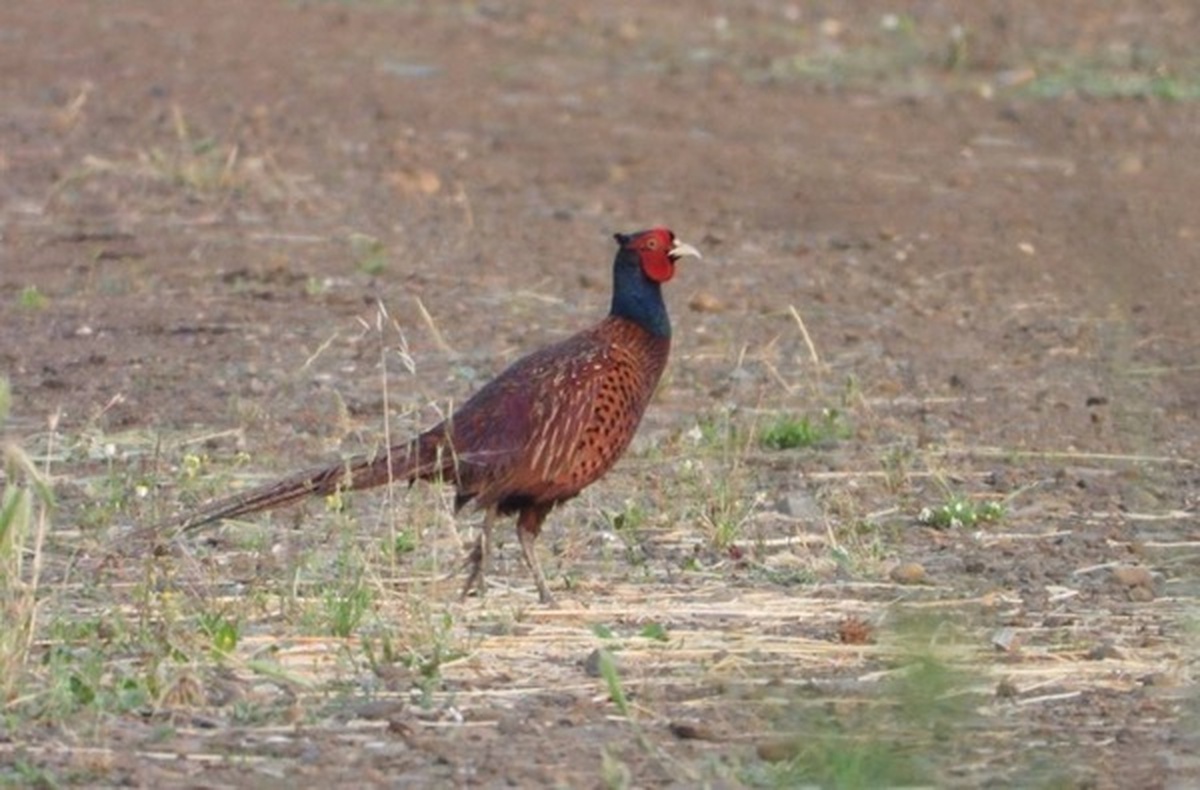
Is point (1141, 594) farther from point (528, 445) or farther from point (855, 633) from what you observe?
point (528, 445)

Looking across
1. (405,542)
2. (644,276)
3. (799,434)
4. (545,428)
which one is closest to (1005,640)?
(545,428)

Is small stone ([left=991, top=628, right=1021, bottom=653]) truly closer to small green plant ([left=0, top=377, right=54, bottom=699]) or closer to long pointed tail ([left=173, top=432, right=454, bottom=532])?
long pointed tail ([left=173, top=432, right=454, bottom=532])

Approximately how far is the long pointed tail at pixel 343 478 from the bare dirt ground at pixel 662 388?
12cm

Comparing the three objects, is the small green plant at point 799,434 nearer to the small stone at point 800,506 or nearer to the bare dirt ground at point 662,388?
the bare dirt ground at point 662,388

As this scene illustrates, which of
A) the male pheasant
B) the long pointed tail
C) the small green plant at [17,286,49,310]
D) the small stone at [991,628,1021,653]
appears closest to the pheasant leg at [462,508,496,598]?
the male pheasant

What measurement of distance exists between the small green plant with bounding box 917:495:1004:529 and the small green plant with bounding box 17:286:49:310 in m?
4.15

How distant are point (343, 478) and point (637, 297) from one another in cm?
100

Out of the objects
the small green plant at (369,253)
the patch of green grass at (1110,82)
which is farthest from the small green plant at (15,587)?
the patch of green grass at (1110,82)

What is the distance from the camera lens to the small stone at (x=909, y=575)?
6.70 meters

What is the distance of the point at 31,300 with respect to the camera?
1044cm

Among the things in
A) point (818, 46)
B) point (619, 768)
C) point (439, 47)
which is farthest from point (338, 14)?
point (619, 768)

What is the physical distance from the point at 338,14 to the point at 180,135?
218 inches

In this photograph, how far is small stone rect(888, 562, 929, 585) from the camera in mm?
6699

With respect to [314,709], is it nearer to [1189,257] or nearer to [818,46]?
[1189,257]
